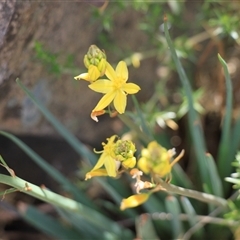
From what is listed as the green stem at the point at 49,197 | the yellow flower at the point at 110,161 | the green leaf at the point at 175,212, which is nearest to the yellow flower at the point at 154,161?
the yellow flower at the point at 110,161

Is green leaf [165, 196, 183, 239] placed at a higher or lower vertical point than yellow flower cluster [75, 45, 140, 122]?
lower

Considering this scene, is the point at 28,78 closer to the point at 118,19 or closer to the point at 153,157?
the point at 118,19

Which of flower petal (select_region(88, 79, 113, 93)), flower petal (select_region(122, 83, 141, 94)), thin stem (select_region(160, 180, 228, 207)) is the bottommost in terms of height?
thin stem (select_region(160, 180, 228, 207))

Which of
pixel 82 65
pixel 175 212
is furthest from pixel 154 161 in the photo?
pixel 82 65

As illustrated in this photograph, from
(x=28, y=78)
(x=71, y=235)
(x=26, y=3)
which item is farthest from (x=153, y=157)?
(x=71, y=235)

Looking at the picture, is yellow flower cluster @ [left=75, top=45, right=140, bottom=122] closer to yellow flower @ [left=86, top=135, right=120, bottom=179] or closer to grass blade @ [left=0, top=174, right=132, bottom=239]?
yellow flower @ [left=86, top=135, right=120, bottom=179]

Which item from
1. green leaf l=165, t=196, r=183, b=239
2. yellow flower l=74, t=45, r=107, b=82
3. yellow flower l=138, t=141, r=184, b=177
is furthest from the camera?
green leaf l=165, t=196, r=183, b=239

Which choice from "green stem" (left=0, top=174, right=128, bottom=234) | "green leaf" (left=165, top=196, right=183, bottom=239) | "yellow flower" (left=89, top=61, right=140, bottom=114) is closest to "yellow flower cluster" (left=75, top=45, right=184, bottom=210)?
"yellow flower" (left=89, top=61, right=140, bottom=114)

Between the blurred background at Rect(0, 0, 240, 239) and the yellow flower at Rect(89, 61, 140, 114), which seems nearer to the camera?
the yellow flower at Rect(89, 61, 140, 114)
